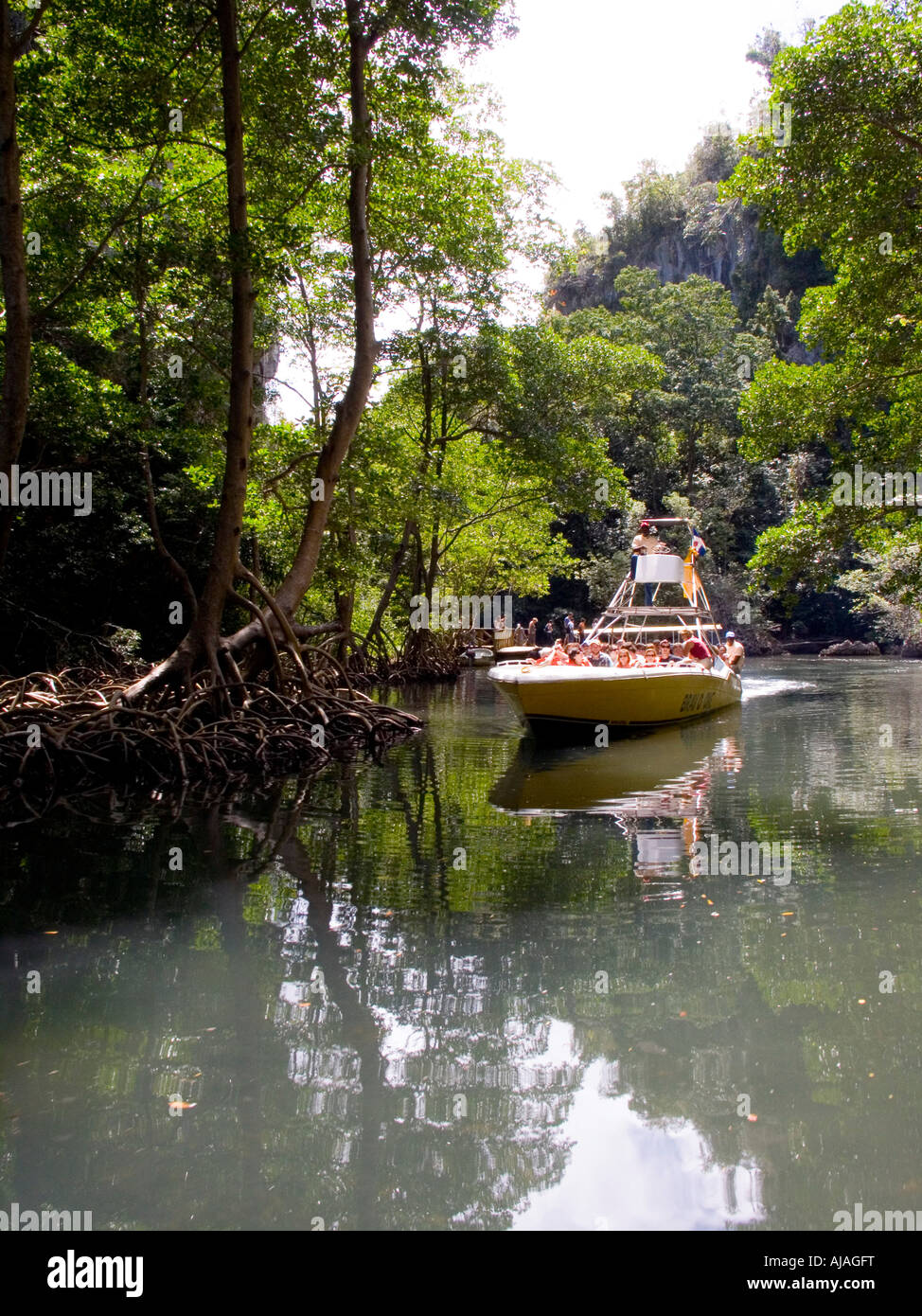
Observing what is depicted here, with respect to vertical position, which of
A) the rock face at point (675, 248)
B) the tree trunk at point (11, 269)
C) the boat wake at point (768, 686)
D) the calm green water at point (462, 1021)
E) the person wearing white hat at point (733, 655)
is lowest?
the calm green water at point (462, 1021)

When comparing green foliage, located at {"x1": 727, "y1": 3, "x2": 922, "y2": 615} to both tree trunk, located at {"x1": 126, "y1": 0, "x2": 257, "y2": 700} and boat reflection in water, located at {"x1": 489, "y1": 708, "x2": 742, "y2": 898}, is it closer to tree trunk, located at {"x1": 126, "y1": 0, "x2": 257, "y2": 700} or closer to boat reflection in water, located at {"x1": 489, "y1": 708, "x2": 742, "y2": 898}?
boat reflection in water, located at {"x1": 489, "y1": 708, "x2": 742, "y2": 898}

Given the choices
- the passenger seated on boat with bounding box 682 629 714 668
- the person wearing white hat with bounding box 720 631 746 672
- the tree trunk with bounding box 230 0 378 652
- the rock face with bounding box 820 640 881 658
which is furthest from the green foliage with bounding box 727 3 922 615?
the rock face with bounding box 820 640 881 658

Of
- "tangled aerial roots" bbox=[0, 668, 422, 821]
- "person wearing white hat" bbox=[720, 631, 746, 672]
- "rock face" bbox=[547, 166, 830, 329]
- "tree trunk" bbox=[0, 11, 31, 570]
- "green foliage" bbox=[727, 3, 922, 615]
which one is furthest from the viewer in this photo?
"rock face" bbox=[547, 166, 830, 329]

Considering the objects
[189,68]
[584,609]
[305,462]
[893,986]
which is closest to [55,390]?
[189,68]

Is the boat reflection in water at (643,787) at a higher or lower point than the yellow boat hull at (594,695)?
lower

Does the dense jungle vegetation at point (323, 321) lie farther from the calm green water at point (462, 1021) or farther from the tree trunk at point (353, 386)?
the calm green water at point (462, 1021)

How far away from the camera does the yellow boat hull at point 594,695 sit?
41.3ft

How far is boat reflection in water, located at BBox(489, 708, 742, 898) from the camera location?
770 centimetres

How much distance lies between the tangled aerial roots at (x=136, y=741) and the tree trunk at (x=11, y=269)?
8.76 ft

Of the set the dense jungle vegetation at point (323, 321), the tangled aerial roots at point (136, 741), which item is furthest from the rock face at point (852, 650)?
the tangled aerial roots at point (136, 741)

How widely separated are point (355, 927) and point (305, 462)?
504 inches

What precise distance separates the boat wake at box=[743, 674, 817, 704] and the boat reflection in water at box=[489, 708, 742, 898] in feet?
25.5

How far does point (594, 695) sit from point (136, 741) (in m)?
5.76
